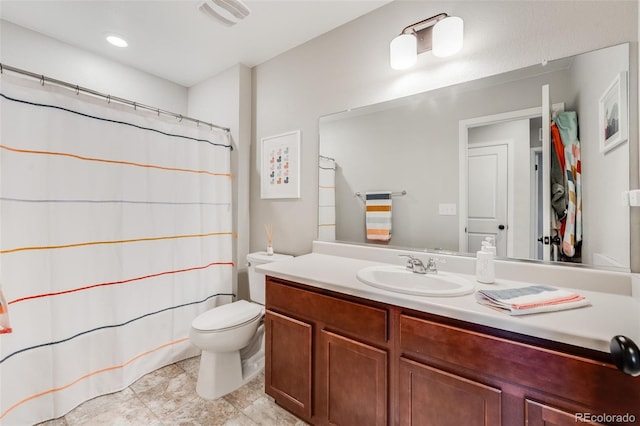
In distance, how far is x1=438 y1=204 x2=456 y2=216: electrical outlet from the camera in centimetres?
152

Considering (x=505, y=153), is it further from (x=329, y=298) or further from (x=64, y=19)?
(x=64, y=19)

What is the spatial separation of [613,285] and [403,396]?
984 mm

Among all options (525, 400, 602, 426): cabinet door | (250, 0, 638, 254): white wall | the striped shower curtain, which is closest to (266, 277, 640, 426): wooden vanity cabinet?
(525, 400, 602, 426): cabinet door

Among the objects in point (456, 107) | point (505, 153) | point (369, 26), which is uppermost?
point (369, 26)

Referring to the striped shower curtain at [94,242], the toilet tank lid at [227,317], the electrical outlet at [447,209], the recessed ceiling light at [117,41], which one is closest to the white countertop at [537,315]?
the electrical outlet at [447,209]

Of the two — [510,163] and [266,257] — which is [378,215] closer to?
[510,163]

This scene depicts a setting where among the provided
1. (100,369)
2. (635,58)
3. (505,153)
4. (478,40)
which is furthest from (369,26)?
(100,369)

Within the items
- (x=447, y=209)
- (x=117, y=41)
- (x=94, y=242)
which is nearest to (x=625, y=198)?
(x=447, y=209)

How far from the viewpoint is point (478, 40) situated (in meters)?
1.43

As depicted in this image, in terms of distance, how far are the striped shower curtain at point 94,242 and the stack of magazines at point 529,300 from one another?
2.02 meters

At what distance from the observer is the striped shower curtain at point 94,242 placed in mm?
1414

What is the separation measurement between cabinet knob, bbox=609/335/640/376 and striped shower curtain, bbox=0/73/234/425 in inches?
90.9

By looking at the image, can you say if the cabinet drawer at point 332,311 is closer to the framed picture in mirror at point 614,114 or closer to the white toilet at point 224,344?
the white toilet at point 224,344

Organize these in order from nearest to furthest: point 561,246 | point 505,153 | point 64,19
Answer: point 561,246, point 505,153, point 64,19
